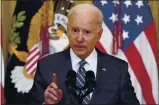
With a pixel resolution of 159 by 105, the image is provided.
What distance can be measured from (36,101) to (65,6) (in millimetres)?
1458

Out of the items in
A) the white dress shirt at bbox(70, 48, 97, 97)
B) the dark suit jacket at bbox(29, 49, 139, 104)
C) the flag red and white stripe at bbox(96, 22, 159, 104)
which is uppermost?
the white dress shirt at bbox(70, 48, 97, 97)

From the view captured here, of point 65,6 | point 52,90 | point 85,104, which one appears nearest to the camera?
point 52,90

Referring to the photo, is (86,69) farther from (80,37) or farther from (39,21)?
(39,21)

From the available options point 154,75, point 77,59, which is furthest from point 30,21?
point 77,59

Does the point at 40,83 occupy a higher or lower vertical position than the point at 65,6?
lower

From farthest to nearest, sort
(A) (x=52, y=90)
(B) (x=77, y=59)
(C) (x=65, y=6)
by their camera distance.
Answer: (C) (x=65, y=6)
(B) (x=77, y=59)
(A) (x=52, y=90)

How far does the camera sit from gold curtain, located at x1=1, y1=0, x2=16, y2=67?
255cm

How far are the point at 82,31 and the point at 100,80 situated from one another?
18 centimetres

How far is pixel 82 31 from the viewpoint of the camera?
45.3 inches

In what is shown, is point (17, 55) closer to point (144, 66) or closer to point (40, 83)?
point (144, 66)

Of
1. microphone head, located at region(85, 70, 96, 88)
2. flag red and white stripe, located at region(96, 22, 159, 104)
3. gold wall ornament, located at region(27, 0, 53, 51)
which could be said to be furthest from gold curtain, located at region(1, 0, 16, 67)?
microphone head, located at region(85, 70, 96, 88)

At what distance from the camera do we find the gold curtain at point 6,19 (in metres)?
2.55

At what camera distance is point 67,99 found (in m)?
1.09

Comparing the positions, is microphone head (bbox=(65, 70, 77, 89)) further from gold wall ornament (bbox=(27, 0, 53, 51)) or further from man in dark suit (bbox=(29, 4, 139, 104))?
gold wall ornament (bbox=(27, 0, 53, 51))
